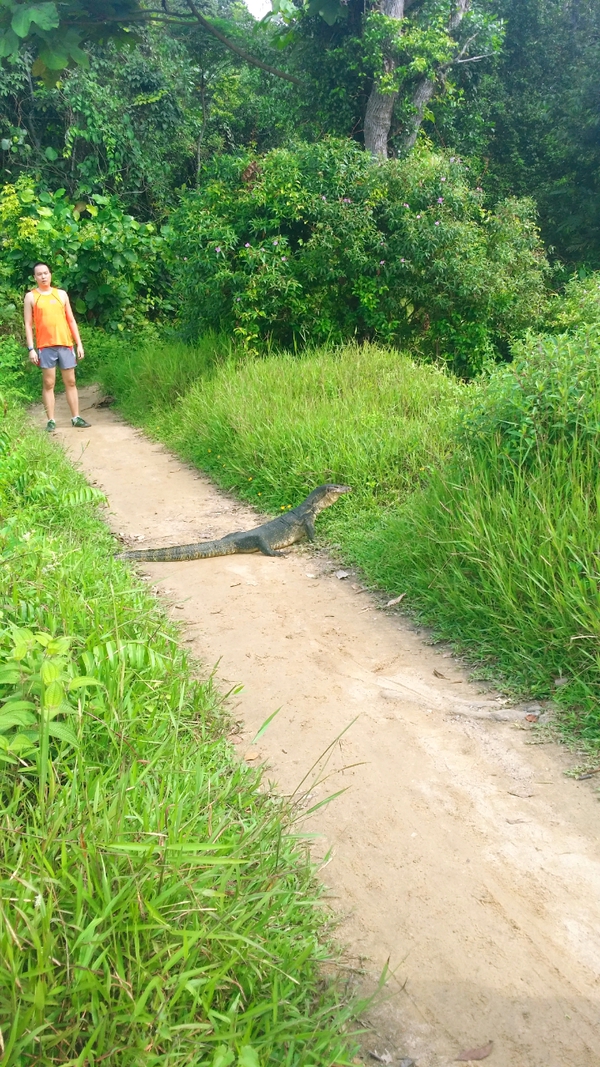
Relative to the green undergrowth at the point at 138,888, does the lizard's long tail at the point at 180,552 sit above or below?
below

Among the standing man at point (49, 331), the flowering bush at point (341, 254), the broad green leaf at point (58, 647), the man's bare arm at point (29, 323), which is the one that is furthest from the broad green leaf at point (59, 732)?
the man's bare arm at point (29, 323)

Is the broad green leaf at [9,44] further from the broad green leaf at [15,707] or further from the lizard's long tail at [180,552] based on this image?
the broad green leaf at [15,707]

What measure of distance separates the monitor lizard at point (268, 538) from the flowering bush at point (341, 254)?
373 centimetres

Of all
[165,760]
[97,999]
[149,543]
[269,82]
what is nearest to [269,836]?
[165,760]

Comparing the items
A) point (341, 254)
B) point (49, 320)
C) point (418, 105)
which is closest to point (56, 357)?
point (49, 320)

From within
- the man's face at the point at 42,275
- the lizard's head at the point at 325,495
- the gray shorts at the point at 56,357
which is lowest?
the lizard's head at the point at 325,495

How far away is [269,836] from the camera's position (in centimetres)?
232

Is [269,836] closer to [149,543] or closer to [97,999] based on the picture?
[97,999]

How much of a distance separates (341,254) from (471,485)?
217 inches

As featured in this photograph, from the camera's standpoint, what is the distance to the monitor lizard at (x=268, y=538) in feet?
17.1

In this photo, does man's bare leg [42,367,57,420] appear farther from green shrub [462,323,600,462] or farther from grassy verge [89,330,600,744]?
green shrub [462,323,600,462]

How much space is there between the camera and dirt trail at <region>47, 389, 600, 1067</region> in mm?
2006

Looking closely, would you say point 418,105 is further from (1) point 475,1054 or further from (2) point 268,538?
(1) point 475,1054

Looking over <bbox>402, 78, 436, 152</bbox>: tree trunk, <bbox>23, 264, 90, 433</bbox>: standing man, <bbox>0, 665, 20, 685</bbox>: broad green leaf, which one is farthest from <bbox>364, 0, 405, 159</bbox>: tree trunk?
<bbox>0, 665, 20, 685</bbox>: broad green leaf
